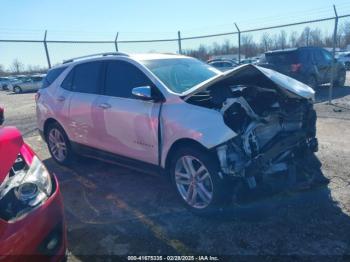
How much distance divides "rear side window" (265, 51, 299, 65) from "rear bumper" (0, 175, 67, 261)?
11.2m

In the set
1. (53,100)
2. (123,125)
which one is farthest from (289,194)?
(53,100)

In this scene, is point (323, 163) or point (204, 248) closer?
point (204, 248)

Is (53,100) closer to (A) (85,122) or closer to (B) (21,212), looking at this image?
(A) (85,122)

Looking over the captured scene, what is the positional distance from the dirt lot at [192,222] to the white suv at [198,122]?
266 millimetres

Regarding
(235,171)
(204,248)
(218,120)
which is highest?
(218,120)

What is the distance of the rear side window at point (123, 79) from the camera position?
4277 mm

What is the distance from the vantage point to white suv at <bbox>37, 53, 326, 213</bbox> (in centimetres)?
350

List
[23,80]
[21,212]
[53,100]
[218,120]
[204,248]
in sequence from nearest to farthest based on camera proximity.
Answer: [21,212]
[204,248]
[218,120]
[53,100]
[23,80]

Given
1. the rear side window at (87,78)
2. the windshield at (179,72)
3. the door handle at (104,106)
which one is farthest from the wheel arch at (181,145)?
the rear side window at (87,78)

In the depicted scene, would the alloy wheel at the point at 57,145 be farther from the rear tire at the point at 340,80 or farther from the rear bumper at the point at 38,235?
the rear tire at the point at 340,80

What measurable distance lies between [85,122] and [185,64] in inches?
67.2

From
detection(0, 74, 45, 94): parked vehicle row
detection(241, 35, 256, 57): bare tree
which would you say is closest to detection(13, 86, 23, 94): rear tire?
detection(0, 74, 45, 94): parked vehicle row

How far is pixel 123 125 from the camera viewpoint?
433cm

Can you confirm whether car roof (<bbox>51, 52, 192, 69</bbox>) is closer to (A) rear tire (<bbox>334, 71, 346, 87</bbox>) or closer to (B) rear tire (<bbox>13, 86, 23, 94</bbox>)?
(A) rear tire (<bbox>334, 71, 346, 87</bbox>)
